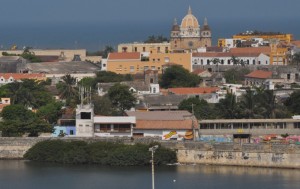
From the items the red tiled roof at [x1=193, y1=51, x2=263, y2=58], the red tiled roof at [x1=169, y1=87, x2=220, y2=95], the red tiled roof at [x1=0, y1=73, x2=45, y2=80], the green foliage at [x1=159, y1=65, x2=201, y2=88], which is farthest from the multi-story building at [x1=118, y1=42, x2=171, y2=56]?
the red tiled roof at [x1=169, y1=87, x2=220, y2=95]

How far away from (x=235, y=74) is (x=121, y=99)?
61.3 ft

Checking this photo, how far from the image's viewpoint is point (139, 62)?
6738 centimetres

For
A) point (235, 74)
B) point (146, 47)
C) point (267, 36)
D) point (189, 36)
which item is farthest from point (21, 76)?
point (267, 36)

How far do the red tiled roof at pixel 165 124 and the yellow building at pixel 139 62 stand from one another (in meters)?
26.6

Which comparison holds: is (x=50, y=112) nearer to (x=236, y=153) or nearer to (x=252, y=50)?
(x=236, y=153)

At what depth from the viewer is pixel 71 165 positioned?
1502 inches

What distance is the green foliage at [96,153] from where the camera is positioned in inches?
1481

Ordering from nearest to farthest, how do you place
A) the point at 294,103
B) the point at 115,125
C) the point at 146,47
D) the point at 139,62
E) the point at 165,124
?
the point at 165,124 → the point at 115,125 → the point at 294,103 → the point at 139,62 → the point at 146,47

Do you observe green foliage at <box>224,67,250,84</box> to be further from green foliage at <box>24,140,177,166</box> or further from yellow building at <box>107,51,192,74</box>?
green foliage at <box>24,140,177,166</box>

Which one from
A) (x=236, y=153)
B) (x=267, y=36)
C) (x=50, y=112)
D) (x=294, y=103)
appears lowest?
(x=236, y=153)

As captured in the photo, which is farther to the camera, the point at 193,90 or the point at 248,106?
the point at 193,90

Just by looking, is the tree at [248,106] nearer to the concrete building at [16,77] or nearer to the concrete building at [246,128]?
the concrete building at [246,128]

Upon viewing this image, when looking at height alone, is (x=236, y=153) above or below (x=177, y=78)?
below

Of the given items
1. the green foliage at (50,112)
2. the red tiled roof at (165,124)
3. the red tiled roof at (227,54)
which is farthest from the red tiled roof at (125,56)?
the red tiled roof at (165,124)
